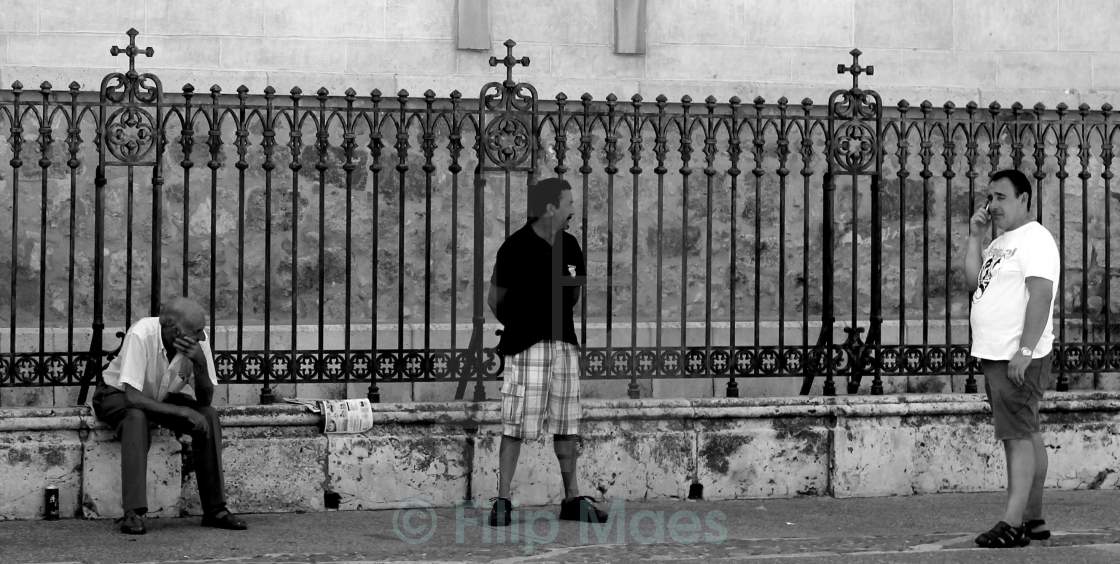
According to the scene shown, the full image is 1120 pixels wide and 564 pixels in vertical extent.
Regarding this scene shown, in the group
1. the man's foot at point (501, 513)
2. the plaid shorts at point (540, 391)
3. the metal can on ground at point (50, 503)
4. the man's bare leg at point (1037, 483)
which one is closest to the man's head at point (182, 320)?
the metal can on ground at point (50, 503)

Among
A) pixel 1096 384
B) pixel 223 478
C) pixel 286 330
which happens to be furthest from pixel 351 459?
pixel 1096 384

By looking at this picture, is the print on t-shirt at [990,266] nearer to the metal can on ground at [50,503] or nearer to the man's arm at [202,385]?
the man's arm at [202,385]

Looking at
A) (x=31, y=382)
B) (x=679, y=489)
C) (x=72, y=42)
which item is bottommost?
(x=679, y=489)

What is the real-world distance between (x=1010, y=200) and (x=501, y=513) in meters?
2.80

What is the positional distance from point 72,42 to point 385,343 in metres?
2.93

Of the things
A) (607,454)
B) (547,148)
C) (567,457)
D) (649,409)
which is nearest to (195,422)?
(567,457)

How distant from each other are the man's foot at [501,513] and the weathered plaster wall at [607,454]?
2.31 ft

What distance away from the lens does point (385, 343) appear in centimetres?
1085

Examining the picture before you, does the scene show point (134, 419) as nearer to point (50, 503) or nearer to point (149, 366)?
point (149, 366)

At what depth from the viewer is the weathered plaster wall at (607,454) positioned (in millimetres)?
8273

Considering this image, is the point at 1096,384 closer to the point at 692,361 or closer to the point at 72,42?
the point at 692,361

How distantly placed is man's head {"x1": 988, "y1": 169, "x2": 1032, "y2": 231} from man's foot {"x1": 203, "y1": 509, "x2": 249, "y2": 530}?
12.6ft

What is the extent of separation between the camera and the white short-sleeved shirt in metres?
7.99

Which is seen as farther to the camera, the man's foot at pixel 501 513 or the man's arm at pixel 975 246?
the man's foot at pixel 501 513
